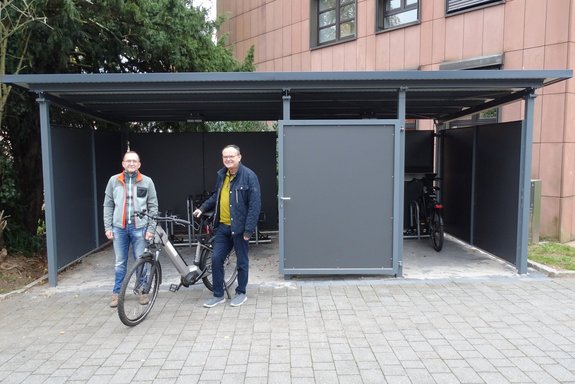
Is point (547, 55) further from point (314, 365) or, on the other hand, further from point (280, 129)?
point (314, 365)

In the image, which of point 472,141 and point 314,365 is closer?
point 314,365

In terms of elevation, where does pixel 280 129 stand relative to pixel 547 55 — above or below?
below

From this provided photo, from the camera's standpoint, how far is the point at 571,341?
4195 mm

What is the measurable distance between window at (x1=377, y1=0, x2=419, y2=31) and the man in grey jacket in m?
9.05

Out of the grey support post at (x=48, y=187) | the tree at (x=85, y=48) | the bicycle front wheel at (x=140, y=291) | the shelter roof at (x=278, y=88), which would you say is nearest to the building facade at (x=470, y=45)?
the shelter roof at (x=278, y=88)

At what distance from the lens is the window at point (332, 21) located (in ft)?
46.0

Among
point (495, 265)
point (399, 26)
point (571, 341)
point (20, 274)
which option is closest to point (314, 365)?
point (571, 341)

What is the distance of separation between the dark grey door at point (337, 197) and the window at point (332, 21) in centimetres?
867

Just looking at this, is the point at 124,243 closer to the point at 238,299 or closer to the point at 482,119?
the point at 238,299

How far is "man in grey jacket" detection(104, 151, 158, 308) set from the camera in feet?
16.5

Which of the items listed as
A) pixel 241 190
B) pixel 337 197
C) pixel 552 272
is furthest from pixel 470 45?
pixel 241 190

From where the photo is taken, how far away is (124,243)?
16.8ft

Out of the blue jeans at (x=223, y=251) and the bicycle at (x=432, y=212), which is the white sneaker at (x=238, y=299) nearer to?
the blue jeans at (x=223, y=251)

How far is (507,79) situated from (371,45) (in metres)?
7.51
